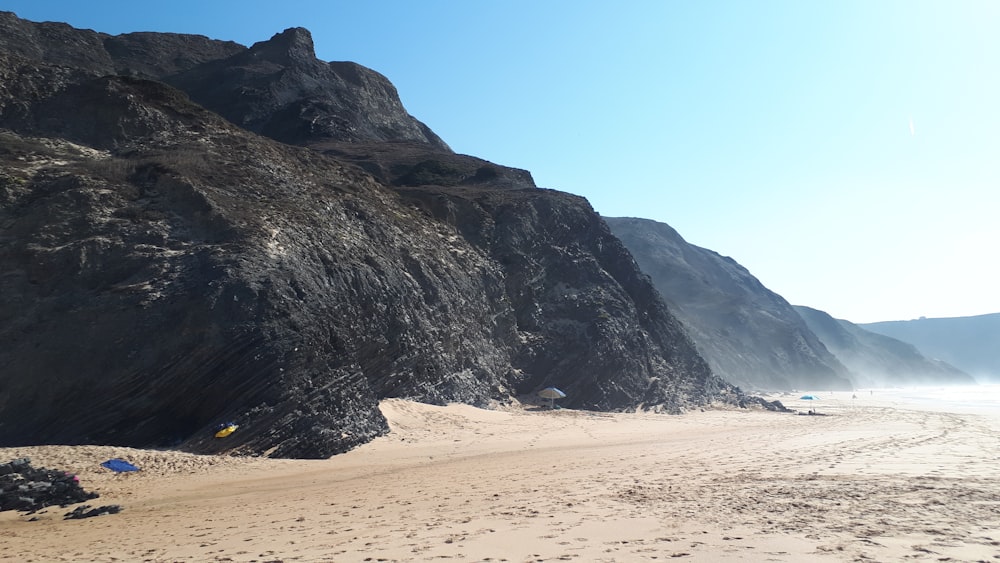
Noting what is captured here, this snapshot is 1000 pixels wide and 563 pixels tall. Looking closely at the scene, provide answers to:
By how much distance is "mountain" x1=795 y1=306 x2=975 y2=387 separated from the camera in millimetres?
112688

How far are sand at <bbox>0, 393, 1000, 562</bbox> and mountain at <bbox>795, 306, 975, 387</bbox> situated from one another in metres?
102

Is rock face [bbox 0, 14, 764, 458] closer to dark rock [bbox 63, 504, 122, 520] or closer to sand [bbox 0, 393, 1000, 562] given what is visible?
sand [bbox 0, 393, 1000, 562]

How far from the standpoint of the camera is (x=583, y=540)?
7602 millimetres

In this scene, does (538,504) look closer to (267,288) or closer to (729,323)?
(267,288)

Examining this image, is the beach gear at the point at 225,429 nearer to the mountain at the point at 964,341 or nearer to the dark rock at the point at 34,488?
the dark rock at the point at 34,488

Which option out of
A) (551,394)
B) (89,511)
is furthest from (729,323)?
(89,511)

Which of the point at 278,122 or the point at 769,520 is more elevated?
the point at 278,122

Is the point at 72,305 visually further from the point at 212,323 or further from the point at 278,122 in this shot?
the point at 278,122

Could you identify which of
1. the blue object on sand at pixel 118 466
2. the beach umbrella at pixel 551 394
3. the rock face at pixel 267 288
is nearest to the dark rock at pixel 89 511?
the blue object on sand at pixel 118 466

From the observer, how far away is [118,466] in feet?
39.6

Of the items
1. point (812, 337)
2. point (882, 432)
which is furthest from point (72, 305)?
point (812, 337)

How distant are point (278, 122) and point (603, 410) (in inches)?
1370

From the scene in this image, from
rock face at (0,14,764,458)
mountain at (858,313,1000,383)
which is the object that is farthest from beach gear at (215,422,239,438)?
mountain at (858,313,1000,383)

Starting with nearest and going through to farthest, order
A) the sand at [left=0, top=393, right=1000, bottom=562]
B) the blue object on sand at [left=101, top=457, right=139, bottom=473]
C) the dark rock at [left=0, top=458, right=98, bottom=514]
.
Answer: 1. the sand at [left=0, top=393, right=1000, bottom=562]
2. the dark rock at [left=0, top=458, right=98, bottom=514]
3. the blue object on sand at [left=101, top=457, right=139, bottom=473]
